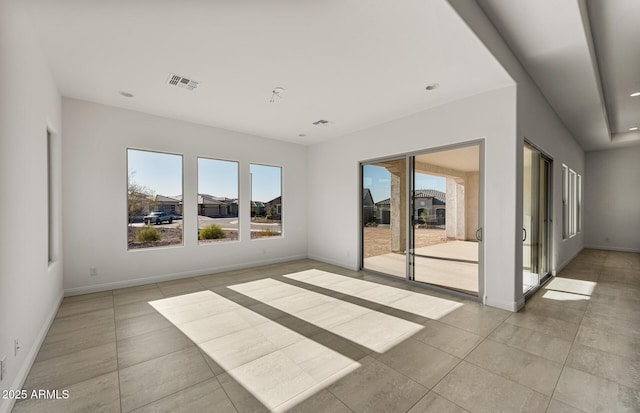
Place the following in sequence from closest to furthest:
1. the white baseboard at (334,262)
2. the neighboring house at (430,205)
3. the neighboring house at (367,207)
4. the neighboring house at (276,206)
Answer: the neighboring house at (430,205) < the neighboring house at (367,207) < the white baseboard at (334,262) < the neighboring house at (276,206)

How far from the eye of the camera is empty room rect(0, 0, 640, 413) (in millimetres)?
2148

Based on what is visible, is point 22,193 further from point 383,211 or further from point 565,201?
point 565,201

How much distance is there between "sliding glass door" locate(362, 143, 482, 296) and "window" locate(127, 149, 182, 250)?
3.85m

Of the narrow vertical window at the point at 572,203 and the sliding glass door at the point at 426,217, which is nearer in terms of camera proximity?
the sliding glass door at the point at 426,217

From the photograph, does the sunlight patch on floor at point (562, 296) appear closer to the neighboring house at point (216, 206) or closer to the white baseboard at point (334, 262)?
the white baseboard at point (334, 262)

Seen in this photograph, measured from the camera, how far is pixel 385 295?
13.8ft

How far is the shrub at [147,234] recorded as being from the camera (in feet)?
15.8

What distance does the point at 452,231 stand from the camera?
518cm

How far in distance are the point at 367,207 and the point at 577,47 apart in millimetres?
3821

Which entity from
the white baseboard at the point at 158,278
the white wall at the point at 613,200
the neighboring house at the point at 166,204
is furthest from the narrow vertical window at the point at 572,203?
the neighboring house at the point at 166,204

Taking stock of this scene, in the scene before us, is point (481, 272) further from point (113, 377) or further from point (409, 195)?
point (113, 377)

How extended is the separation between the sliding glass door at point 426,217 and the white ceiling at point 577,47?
1.39 meters

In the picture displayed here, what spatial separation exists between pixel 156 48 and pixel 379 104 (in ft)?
10.2

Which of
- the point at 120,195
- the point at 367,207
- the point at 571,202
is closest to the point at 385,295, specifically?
the point at 367,207
